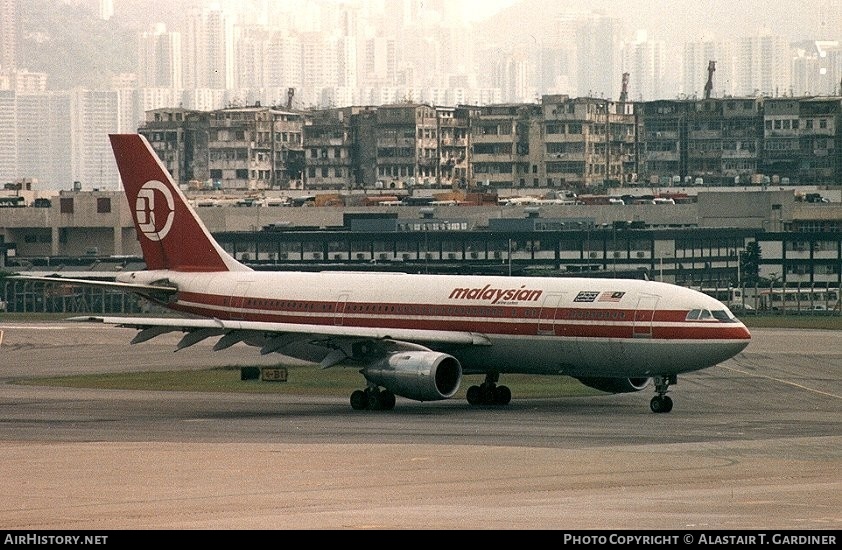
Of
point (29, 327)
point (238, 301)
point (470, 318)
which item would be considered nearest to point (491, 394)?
point (470, 318)

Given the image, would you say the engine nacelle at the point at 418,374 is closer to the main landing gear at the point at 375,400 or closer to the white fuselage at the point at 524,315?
the main landing gear at the point at 375,400

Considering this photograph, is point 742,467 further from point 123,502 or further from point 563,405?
point 563,405

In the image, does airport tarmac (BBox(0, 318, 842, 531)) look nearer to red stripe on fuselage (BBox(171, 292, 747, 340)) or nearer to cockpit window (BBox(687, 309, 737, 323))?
red stripe on fuselage (BBox(171, 292, 747, 340))

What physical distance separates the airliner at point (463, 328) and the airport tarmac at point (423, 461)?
1477mm

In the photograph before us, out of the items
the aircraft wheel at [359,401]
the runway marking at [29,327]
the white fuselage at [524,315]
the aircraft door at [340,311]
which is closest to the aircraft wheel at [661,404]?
the white fuselage at [524,315]

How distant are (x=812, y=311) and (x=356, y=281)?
306ft

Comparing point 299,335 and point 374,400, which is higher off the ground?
point 299,335

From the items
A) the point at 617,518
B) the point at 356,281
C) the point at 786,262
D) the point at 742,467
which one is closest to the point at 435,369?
the point at 356,281

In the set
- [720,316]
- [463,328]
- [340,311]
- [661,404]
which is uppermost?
[720,316]

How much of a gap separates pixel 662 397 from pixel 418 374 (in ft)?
29.6

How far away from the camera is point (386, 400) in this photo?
6488 centimetres

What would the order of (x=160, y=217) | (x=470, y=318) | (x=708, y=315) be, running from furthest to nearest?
1. (x=160, y=217)
2. (x=470, y=318)
3. (x=708, y=315)

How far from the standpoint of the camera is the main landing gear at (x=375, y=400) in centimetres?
6481

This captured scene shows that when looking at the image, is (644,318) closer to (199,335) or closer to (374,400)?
(374,400)
